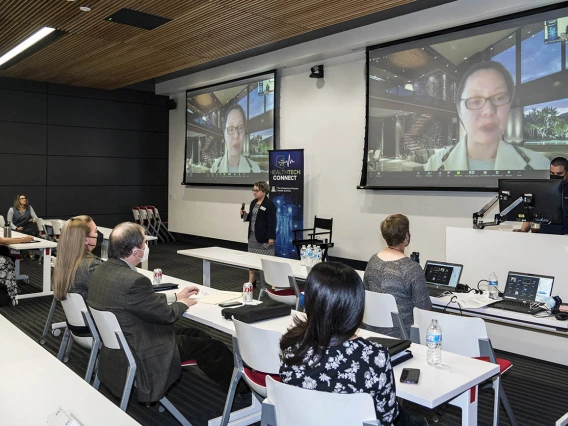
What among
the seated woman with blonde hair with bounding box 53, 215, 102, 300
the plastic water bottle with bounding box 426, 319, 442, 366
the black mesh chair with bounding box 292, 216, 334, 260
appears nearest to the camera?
the plastic water bottle with bounding box 426, 319, 442, 366

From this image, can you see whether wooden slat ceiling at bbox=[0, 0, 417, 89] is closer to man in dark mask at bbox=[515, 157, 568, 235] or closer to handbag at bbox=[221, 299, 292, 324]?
man in dark mask at bbox=[515, 157, 568, 235]

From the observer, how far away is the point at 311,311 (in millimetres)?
1807

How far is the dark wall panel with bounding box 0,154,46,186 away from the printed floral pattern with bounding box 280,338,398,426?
34.4 ft

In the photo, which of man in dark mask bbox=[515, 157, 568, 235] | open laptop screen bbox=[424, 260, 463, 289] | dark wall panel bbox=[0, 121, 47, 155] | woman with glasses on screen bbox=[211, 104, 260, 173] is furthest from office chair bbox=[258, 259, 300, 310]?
dark wall panel bbox=[0, 121, 47, 155]

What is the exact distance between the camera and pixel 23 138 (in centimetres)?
1071

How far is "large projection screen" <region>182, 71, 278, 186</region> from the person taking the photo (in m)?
9.77

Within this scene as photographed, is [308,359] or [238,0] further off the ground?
[238,0]

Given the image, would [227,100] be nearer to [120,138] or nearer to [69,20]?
[120,138]

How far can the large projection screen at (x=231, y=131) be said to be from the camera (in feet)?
32.0

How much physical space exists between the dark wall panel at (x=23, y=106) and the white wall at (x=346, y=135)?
12.4ft

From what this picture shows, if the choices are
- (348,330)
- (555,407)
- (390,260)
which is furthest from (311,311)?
(555,407)

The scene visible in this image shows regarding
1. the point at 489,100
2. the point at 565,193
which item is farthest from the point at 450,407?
the point at 489,100

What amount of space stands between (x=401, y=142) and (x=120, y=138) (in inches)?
280

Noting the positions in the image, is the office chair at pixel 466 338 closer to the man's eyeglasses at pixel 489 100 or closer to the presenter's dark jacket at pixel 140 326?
the presenter's dark jacket at pixel 140 326
